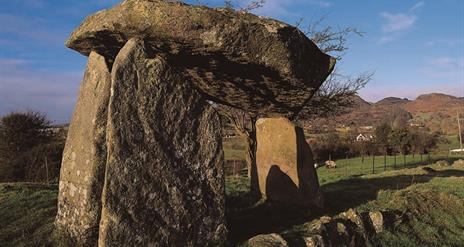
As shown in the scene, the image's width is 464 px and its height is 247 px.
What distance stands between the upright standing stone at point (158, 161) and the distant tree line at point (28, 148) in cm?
1581

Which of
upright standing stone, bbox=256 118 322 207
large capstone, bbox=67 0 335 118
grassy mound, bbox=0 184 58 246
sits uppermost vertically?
large capstone, bbox=67 0 335 118

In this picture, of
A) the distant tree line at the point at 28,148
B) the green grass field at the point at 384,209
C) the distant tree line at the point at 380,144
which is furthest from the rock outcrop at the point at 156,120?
the distant tree line at the point at 380,144

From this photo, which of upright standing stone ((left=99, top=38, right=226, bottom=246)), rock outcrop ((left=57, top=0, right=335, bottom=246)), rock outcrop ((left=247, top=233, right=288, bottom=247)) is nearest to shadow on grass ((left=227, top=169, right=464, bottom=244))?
rock outcrop ((left=247, top=233, right=288, bottom=247))

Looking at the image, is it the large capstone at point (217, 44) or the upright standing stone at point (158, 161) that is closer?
the upright standing stone at point (158, 161)

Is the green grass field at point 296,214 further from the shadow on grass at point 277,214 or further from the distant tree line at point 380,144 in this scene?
the distant tree line at point 380,144

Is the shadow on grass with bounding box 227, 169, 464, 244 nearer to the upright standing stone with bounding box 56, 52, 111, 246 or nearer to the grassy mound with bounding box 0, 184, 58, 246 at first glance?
the upright standing stone with bounding box 56, 52, 111, 246

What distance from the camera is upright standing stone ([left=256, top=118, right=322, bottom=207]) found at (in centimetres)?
1032

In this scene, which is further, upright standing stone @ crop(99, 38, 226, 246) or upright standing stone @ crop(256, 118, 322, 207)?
upright standing stone @ crop(256, 118, 322, 207)

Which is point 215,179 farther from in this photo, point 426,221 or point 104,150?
point 426,221

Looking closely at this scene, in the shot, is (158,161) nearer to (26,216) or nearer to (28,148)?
(26,216)

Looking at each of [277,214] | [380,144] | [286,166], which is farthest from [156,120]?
[380,144]

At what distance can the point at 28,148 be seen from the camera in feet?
81.0

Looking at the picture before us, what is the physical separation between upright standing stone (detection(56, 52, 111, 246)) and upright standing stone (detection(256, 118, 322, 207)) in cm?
490

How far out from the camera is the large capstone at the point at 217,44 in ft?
21.9
